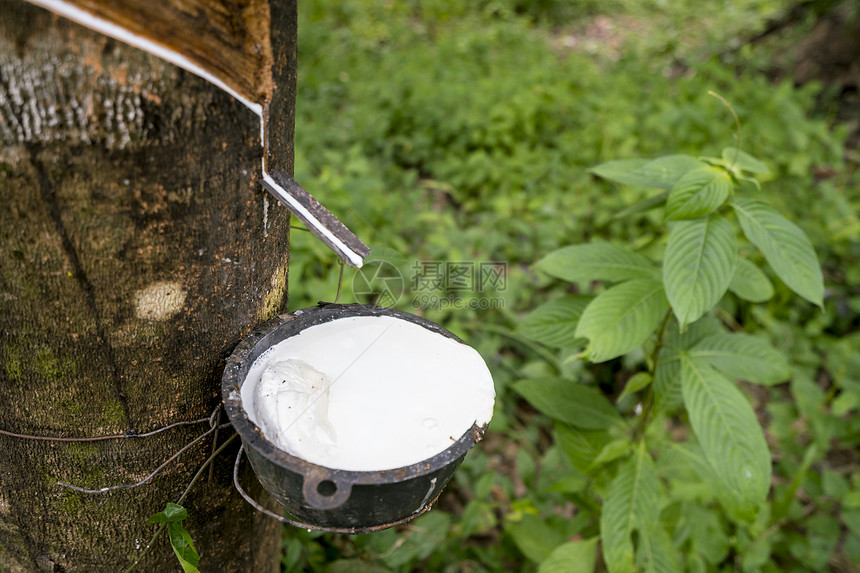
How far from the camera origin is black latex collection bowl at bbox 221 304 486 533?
3.05 feet

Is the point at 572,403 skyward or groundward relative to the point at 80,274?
groundward

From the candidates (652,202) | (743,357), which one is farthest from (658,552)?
(652,202)

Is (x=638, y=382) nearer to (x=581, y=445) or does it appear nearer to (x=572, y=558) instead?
(x=581, y=445)

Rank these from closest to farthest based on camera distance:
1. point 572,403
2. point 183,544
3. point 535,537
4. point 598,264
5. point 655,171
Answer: point 183,544 → point 655,171 → point 598,264 → point 572,403 → point 535,537

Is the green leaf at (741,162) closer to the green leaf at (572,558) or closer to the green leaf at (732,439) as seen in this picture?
the green leaf at (732,439)

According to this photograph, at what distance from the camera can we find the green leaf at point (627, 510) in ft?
5.34

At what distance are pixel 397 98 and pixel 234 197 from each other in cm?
382

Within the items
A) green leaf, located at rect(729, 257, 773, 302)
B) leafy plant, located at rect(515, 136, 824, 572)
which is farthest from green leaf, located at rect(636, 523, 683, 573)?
green leaf, located at rect(729, 257, 773, 302)

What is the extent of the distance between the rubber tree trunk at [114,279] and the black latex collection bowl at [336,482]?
0.14m

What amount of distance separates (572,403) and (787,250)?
30.0 inches

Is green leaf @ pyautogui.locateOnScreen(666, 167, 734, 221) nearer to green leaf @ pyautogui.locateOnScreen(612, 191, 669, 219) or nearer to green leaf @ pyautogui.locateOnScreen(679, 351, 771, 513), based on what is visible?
green leaf @ pyautogui.locateOnScreen(612, 191, 669, 219)

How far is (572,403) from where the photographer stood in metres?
1.87

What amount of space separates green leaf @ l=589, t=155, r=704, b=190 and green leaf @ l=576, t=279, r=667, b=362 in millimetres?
289

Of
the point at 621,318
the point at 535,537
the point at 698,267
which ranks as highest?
the point at 698,267
